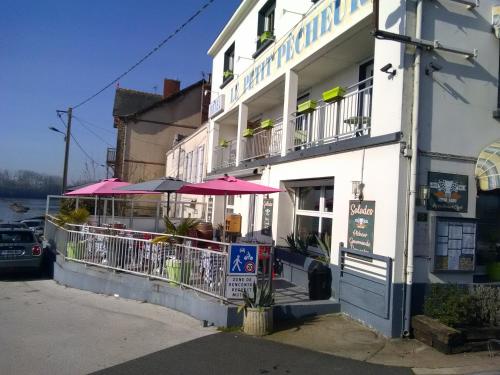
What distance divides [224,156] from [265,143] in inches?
163

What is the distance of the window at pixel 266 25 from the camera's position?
11836mm

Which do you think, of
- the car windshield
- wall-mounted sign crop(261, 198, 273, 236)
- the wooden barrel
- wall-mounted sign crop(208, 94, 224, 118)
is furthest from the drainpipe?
the car windshield

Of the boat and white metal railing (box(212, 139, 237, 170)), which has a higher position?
white metal railing (box(212, 139, 237, 170))

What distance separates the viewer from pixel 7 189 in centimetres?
3638

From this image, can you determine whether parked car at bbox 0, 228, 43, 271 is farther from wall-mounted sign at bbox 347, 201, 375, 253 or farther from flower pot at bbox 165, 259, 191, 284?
wall-mounted sign at bbox 347, 201, 375, 253

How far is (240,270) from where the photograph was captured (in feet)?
22.8

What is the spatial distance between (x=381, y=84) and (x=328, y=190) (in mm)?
2813

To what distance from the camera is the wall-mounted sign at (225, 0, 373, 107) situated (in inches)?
314

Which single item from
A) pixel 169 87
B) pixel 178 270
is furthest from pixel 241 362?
pixel 169 87

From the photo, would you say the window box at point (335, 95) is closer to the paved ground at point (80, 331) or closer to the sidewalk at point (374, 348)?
the sidewalk at point (374, 348)

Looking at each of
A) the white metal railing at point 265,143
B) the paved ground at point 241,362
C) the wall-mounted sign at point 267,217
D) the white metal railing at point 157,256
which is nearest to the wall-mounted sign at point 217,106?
Result: the white metal railing at point 265,143

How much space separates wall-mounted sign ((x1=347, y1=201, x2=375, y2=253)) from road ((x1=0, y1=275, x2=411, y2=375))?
2.11m

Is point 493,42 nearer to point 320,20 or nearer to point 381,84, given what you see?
point 381,84

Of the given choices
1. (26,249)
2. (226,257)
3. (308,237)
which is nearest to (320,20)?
(308,237)
